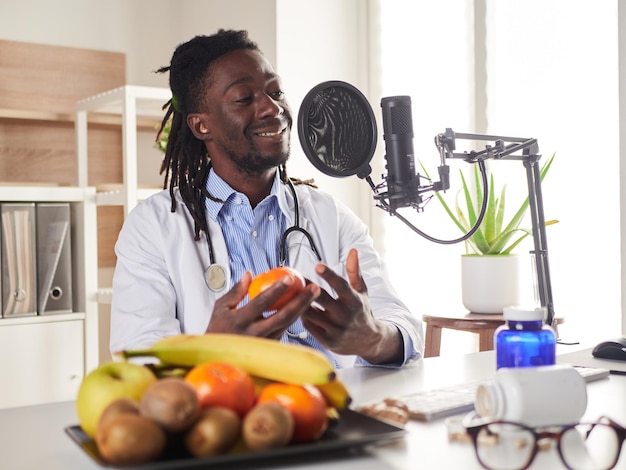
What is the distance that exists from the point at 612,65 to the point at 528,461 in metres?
2.32

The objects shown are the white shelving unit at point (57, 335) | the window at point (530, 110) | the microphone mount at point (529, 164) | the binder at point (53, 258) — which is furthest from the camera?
the binder at point (53, 258)

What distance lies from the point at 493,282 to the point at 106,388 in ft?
6.49

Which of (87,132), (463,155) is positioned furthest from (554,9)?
(87,132)

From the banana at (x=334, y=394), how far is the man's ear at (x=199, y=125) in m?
1.22

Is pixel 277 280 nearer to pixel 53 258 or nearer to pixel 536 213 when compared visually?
pixel 536 213

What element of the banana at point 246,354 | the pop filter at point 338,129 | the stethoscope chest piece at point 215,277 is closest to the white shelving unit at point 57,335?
the stethoscope chest piece at point 215,277

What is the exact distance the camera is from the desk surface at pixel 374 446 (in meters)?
0.89

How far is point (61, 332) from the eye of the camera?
10.5 feet

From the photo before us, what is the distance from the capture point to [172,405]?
0.79 meters

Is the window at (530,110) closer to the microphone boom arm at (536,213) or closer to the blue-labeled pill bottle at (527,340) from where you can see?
the microphone boom arm at (536,213)

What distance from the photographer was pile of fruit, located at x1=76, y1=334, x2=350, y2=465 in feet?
2.60

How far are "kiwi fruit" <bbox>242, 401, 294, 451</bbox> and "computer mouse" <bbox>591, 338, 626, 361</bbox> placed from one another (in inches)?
37.7

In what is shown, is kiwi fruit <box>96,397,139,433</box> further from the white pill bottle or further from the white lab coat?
the white lab coat

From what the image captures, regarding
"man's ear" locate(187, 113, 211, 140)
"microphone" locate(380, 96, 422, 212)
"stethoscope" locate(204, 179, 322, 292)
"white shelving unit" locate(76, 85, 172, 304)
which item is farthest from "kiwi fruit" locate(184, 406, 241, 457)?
"white shelving unit" locate(76, 85, 172, 304)
